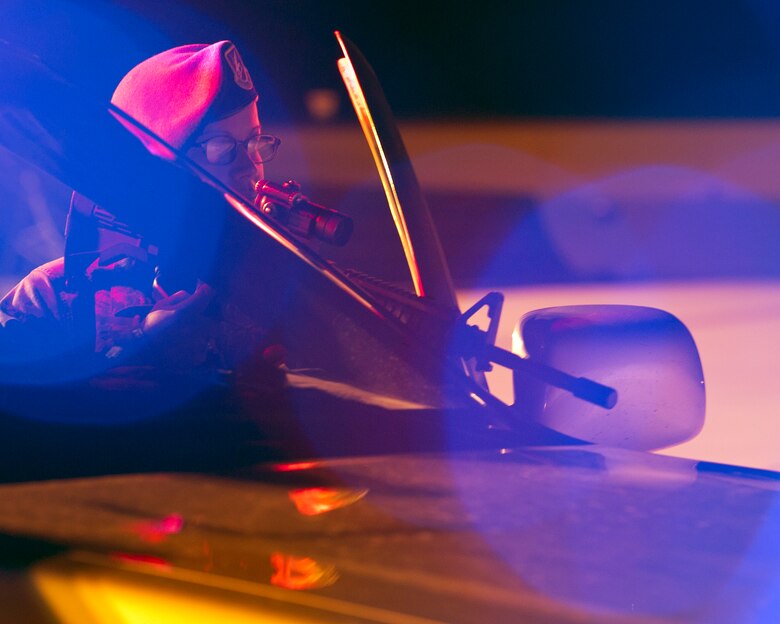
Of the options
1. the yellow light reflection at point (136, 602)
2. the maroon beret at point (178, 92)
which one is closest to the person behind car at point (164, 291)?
the maroon beret at point (178, 92)

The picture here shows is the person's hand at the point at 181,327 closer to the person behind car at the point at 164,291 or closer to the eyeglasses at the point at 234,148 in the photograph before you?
the person behind car at the point at 164,291

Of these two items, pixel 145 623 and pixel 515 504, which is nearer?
pixel 145 623

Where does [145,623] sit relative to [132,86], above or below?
below

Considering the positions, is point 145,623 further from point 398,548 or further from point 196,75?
point 196,75

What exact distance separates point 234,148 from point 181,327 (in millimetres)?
243

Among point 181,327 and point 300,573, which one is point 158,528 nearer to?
point 300,573

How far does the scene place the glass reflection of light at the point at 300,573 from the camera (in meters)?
0.95

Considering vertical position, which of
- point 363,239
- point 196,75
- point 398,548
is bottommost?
point 398,548

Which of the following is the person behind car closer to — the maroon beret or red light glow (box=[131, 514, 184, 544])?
the maroon beret

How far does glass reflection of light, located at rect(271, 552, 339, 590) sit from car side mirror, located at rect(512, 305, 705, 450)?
0.62 metres

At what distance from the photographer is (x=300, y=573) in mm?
979

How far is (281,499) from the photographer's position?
1179 millimetres

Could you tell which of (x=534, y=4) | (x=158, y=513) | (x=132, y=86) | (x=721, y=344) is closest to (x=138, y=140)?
(x=132, y=86)

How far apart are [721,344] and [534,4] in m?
2.58
